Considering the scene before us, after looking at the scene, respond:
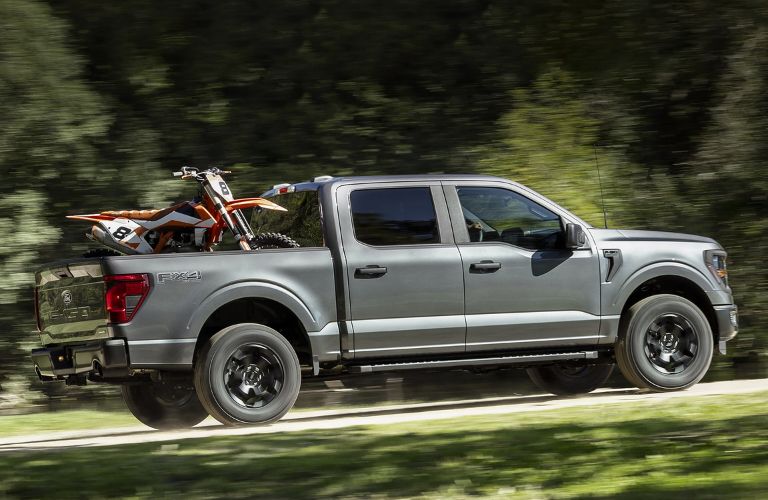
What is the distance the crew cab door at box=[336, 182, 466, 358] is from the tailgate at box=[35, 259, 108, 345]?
1802 millimetres

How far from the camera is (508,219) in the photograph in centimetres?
1036

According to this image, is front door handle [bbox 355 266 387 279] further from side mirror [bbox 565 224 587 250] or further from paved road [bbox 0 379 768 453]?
side mirror [bbox 565 224 587 250]

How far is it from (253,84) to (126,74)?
53.3 inches

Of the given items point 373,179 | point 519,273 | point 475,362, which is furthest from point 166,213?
point 519,273

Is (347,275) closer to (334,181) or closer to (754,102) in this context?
(334,181)

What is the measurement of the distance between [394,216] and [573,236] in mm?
1409

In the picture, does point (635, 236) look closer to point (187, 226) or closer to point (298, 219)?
point (298, 219)

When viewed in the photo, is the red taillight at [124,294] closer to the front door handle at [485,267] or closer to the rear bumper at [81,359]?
the rear bumper at [81,359]

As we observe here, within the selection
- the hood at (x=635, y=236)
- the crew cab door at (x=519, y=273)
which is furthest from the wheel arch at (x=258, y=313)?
the hood at (x=635, y=236)

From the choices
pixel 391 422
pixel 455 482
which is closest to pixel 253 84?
pixel 391 422

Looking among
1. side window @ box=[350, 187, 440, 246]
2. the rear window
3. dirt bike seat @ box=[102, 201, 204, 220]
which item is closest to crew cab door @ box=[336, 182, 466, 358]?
side window @ box=[350, 187, 440, 246]

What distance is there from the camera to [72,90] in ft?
43.4

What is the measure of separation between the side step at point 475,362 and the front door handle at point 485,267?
0.68 meters

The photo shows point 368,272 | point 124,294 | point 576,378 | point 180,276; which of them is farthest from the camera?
point 576,378
